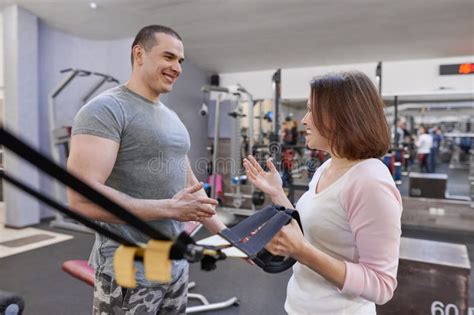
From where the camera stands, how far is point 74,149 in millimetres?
1035

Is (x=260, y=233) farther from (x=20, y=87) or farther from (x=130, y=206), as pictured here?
(x=20, y=87)

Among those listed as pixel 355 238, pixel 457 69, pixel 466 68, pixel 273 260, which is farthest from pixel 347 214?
pixel 457 69

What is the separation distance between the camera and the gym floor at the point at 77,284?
2645 mm

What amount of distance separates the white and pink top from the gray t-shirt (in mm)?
492

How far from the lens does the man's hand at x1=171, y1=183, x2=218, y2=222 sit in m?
0.89

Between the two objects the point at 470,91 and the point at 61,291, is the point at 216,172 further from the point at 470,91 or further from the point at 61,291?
the point at 470,91

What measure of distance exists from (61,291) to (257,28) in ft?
12.7

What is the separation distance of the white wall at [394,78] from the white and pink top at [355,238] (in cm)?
418

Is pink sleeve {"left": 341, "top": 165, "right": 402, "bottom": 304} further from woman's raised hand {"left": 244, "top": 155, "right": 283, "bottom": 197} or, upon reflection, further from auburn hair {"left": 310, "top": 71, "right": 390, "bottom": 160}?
woman's raised hand {"left": 244, "top": 155, "right": 283, "bottom": 197}

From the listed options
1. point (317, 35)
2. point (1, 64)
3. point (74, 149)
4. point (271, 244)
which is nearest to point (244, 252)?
point (271, 244)

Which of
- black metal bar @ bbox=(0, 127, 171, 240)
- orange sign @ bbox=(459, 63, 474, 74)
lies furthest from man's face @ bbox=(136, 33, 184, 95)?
orange sign @ bbox=(459, 63, 474, 74)

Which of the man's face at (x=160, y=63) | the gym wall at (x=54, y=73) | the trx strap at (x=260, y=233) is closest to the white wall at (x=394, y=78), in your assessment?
the gym wall at (x=54, y=73)

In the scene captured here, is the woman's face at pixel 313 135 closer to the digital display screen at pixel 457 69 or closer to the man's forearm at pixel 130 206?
the man's forearm at pixel 130 206

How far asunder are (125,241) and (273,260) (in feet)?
1.43
